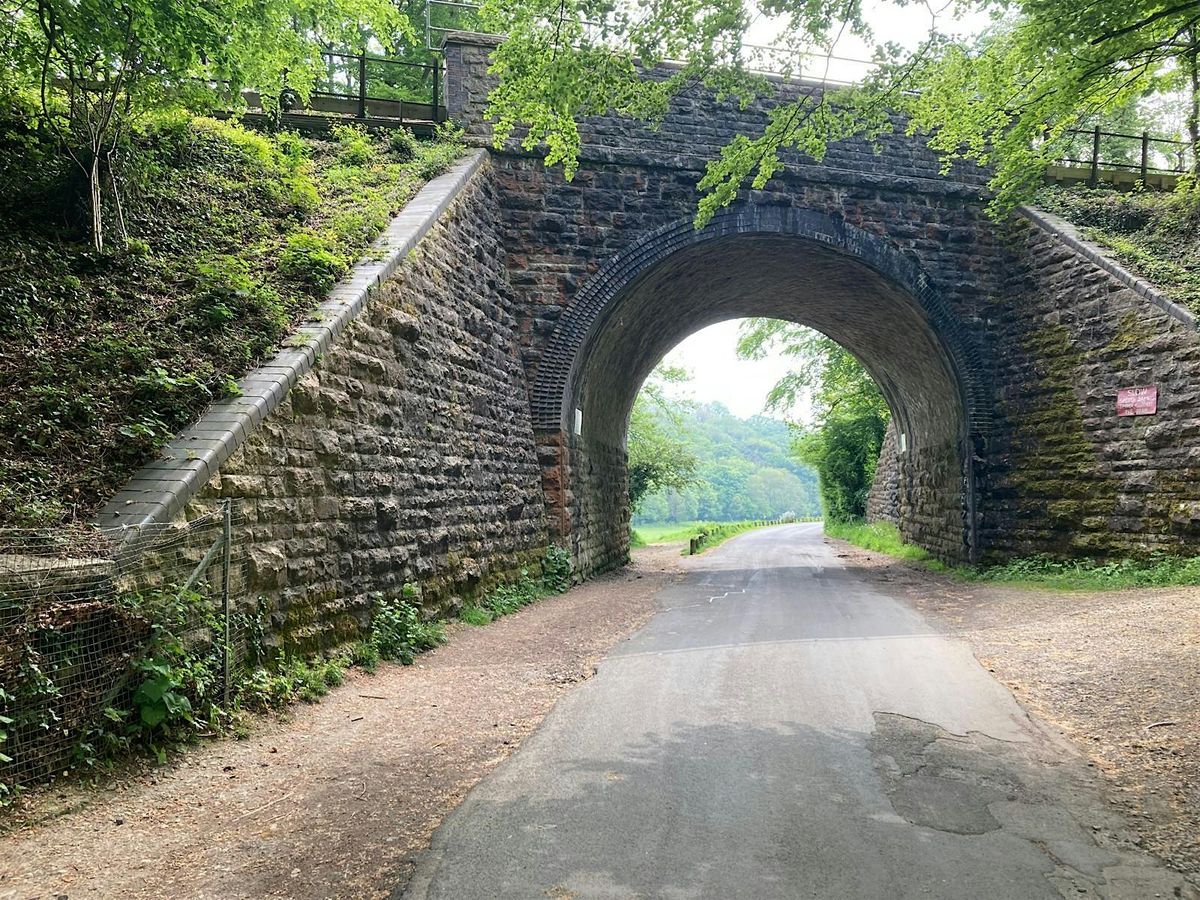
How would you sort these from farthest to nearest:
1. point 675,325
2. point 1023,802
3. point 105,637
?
point 675,325
point 105,637
point 1023,802

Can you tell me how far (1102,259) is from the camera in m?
12.0

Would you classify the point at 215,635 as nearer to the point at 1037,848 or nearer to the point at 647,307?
the point at 1037,848

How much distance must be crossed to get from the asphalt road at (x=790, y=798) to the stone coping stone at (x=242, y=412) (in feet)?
8.49

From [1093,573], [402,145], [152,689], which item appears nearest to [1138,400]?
[1093,573]

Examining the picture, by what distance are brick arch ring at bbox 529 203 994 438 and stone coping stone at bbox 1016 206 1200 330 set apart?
6.64ft

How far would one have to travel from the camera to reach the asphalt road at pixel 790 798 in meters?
3.04

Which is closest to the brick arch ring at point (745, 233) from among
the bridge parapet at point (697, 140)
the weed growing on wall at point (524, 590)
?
the bridge parapet at point (697, 140)

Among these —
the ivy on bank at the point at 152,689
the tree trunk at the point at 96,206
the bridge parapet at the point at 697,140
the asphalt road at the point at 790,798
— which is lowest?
the asphalt road at the point at 790,798

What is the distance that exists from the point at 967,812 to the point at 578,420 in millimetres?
10055

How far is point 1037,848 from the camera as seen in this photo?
3305 mm

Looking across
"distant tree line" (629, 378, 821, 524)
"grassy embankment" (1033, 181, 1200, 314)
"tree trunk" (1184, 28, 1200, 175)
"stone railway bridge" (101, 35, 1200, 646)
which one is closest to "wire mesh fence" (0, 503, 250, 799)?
"stone railway bridge" (101, 35, 1200, 646)

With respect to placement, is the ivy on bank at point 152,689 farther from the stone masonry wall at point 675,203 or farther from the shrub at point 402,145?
the shrub at point 402,145

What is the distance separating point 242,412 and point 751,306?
14178 mm

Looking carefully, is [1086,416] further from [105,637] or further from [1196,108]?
[105,637]
